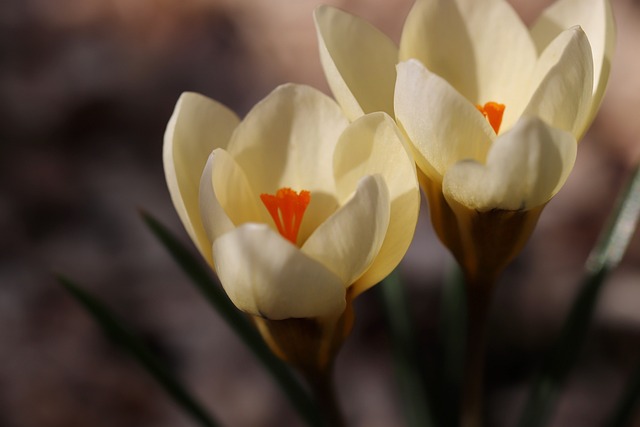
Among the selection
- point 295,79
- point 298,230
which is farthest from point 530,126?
point 295,79

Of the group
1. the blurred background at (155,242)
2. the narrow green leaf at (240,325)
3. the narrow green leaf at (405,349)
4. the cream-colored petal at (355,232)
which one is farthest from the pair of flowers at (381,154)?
the blurred background at (155,242)

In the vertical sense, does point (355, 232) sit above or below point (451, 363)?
above

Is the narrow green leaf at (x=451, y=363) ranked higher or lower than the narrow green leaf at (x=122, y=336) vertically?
lower

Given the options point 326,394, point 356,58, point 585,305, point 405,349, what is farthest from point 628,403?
point 356,58

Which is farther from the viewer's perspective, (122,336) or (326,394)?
(122,336)

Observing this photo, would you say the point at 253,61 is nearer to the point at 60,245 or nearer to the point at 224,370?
the point at 60,245

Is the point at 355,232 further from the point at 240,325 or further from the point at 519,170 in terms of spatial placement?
the point at 240,325

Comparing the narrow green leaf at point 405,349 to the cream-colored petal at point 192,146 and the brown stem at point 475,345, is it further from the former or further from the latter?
the cream-colored petal at point 192,146
